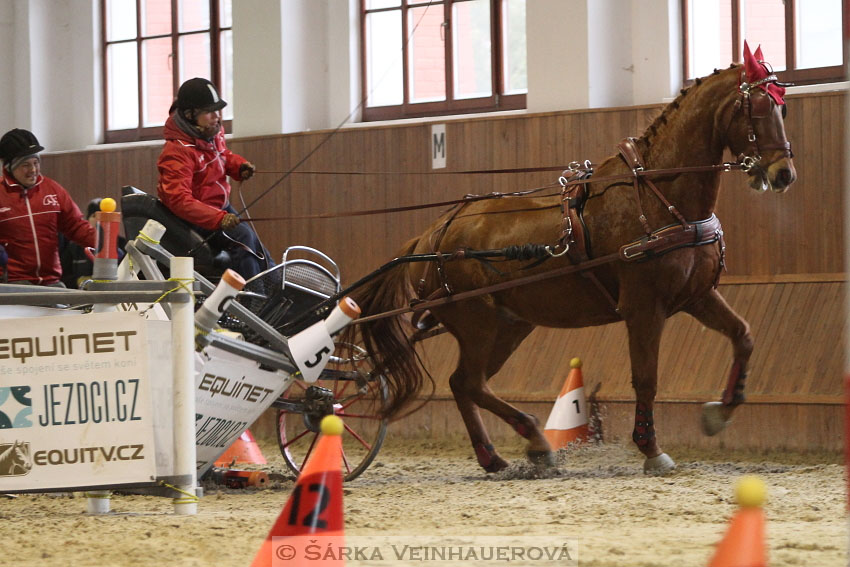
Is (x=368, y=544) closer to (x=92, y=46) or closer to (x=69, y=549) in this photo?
(x=69, y=549)

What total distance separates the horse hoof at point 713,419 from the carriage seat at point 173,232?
2.60m

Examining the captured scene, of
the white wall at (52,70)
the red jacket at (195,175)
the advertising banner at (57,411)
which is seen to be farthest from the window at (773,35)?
the white wall at (52,70)

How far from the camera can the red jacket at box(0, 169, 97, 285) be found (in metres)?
Result: 7.38

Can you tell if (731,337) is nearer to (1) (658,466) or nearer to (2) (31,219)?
(1) (658,466)

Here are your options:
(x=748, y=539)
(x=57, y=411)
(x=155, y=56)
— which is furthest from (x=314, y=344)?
(x=155, y=56)

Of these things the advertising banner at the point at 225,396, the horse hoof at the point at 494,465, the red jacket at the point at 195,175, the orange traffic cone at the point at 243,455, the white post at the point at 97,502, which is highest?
the red jacket at the point at 195,175

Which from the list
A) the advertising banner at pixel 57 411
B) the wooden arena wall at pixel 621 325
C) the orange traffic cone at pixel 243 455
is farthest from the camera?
the orange traffic cone at pixel 243 455

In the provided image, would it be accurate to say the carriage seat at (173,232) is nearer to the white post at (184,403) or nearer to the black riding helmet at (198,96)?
the black riding helmet at (198,96)

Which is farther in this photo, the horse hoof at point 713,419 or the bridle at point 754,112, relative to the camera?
the horse hoof at point 713,419

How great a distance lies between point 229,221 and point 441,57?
3895mm

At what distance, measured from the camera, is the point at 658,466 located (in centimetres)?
580

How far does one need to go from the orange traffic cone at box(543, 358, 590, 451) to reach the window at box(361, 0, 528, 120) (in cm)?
274

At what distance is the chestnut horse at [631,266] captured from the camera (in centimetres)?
561

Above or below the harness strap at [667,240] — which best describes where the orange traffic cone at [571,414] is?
below
